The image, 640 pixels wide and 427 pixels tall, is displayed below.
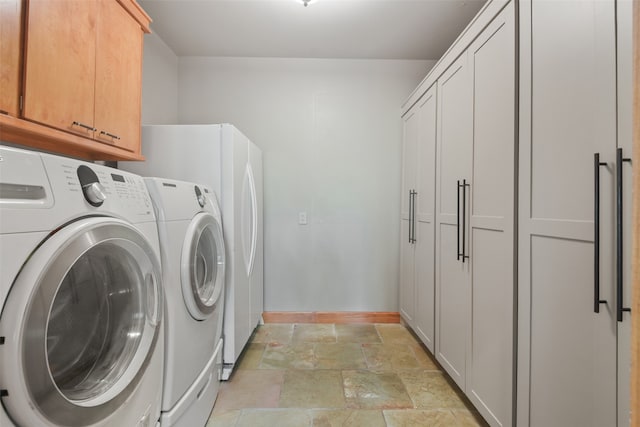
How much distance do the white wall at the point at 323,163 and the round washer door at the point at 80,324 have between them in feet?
6.46

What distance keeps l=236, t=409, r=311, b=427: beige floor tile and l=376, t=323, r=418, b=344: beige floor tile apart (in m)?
1.12

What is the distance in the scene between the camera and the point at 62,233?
0.74 metres

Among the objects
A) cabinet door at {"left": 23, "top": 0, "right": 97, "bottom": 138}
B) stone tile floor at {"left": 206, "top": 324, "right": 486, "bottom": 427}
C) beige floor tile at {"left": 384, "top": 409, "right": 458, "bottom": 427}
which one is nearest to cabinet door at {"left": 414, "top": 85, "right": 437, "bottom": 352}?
stone tile floor at {"left": 206, "top": 324, "right": 486, "bottom": 427}

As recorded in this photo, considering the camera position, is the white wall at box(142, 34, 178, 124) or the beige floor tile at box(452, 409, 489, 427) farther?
the white wall at box(142, 34, 178, 124)

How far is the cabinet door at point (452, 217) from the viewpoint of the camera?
1.67 meters

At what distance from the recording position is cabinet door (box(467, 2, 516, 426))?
1288 mm

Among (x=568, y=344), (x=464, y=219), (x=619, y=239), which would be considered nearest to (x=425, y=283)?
(x=464, y=219)

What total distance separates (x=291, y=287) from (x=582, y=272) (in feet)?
7.94

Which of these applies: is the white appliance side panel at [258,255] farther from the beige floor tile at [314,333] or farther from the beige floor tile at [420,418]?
the beige floor tile at [420,418]

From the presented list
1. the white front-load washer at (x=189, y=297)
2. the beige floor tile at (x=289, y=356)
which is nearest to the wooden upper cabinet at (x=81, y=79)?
the white front-load washer at (x=189, y=297)

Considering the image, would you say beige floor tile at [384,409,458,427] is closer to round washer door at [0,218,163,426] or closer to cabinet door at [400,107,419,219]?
round washer door at [0,218,163,426]

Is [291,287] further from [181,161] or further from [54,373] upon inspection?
[54,373]

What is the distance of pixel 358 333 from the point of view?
272 cm

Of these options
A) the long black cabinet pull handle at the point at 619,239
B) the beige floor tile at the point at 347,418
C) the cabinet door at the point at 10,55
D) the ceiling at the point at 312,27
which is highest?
the ceiling at the point at 312,27
